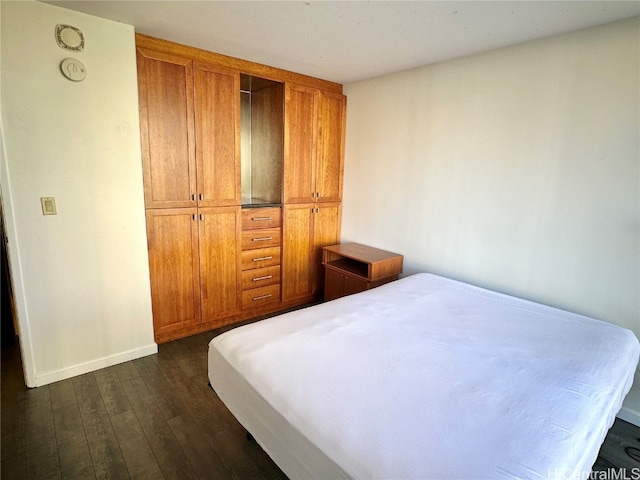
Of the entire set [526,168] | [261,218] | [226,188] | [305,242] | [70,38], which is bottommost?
[305,242]

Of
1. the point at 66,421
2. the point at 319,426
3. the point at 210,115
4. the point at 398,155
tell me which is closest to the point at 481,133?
the point at 398,155

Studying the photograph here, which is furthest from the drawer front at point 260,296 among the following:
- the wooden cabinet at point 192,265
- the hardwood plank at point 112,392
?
the hardwood plank at point 112,392

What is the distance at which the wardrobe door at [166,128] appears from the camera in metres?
2.37

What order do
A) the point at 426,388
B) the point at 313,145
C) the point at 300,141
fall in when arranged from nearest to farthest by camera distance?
the point at 426,388 → the point at 300,141 → the point at 313,145

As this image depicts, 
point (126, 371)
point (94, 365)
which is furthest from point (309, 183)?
point (94, 365)

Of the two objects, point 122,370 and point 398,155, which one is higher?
point 398,155

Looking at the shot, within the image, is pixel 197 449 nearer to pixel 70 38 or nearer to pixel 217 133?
pixel 217 133

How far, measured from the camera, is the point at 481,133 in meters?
2.49

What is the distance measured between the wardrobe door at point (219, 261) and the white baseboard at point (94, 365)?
0.50 meters

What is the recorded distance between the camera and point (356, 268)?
3248mm

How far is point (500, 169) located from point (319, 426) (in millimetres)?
2117

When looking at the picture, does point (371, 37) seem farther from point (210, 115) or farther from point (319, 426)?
point (319, 426)

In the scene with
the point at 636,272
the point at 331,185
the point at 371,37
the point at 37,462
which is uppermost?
the point at 371,37

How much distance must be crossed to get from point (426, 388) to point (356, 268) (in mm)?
1963
